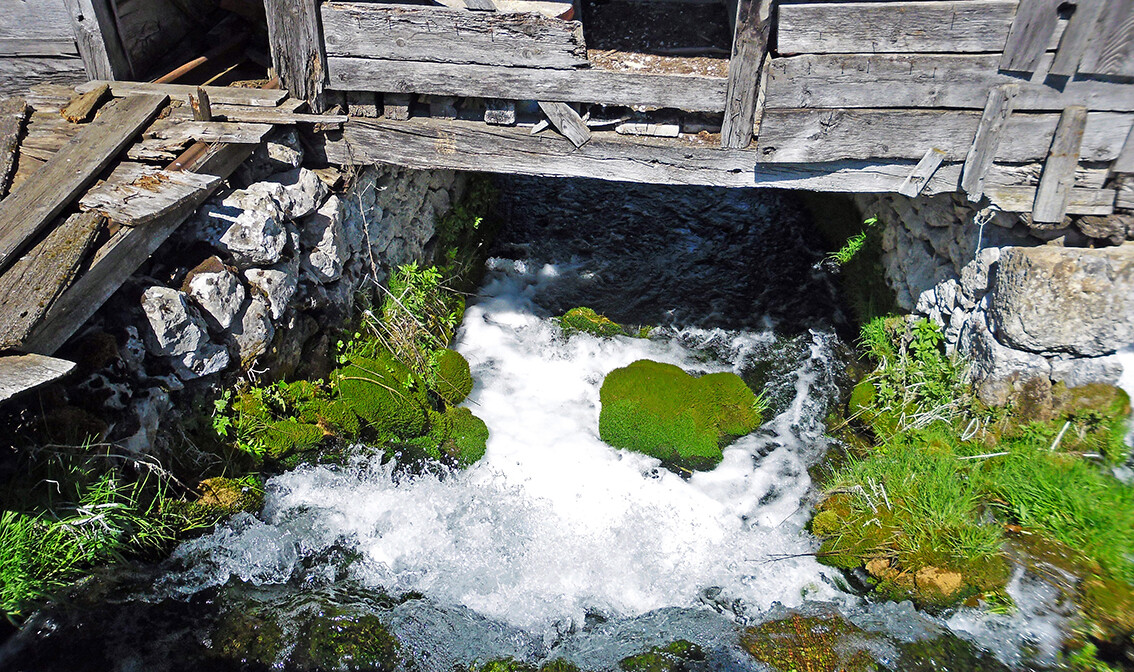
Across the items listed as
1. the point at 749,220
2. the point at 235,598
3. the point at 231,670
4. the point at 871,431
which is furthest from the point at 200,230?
the point at 749,220

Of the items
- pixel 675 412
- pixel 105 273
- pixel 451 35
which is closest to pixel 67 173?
pixel 105 273

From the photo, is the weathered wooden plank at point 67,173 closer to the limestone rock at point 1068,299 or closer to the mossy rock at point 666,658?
the mossy rock at point 666,658

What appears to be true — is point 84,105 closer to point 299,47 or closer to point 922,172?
point 299,47

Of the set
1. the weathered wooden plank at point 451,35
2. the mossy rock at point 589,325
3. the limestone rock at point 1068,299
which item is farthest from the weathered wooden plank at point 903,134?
the mossy rock at point 589,325

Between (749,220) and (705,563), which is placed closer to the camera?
(705,563)

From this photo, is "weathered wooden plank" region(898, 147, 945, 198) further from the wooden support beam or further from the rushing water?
the rushing water

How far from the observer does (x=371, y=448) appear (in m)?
4.90

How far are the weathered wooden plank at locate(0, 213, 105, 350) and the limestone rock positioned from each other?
549 centimetres

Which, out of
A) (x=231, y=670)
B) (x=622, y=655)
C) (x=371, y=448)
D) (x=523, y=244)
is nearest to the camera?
(x=231, y=670)

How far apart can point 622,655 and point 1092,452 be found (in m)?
3.38

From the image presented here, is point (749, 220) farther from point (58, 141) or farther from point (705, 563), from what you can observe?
point (58, 141)

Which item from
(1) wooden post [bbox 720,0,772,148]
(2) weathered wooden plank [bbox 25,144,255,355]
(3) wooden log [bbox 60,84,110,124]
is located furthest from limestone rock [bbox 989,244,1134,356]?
(3) wooden log [bbox 60,84,110,124]

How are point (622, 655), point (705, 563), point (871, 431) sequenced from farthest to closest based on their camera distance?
point (871, 431) < point (705, 563) < point (622, 655)

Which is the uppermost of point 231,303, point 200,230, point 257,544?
point 200,230
